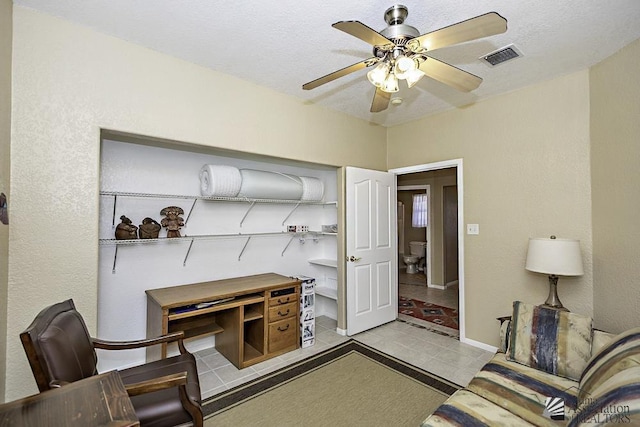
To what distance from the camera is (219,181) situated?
9.23 ft

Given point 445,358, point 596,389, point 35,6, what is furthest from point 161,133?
point 445,358

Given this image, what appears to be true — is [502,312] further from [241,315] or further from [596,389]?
[241,315]

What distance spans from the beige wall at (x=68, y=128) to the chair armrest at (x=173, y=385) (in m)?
0.95

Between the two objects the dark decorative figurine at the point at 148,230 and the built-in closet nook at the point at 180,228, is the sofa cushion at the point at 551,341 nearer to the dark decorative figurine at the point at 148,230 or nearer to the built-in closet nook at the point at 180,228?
the built-in closet nook at the point at 180,228

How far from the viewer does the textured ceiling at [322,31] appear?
1726 millimetres

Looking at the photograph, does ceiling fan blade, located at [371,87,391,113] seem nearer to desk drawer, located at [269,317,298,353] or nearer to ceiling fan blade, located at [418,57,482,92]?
ceiling fan blade, located at [418,57,482,92]

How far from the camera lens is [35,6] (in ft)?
5.74

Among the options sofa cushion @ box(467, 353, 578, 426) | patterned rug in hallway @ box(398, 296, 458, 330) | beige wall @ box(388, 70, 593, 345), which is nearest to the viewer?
sofa cushion @ box(467, 353, 578, 426)

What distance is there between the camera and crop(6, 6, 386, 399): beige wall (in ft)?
5.64

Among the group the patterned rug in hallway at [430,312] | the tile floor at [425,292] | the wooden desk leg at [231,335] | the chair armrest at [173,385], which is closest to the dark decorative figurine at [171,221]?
the wooden desk leg at [231,335]

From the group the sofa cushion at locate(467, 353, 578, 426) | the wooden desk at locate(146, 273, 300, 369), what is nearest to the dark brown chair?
the wooden desk at locate(146, 273, 300, 369)

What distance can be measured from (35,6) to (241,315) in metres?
2.60

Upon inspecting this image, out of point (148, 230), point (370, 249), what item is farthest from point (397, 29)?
point (370, 249)

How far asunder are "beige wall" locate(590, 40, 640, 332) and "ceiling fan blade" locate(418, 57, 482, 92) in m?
1.30
